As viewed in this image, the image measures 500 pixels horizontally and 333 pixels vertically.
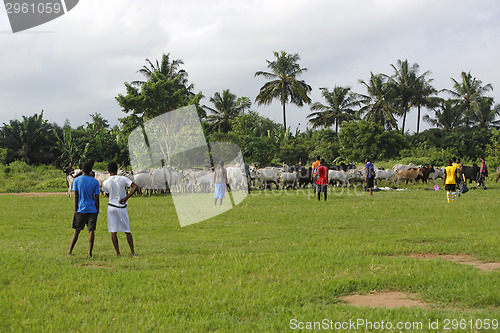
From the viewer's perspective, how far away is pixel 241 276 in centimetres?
656

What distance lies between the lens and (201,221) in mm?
13312

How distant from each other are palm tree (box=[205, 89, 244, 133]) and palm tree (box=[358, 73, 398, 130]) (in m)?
16.0

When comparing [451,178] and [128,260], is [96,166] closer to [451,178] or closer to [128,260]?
[451,178]

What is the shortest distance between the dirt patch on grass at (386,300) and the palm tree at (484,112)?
2094 inches

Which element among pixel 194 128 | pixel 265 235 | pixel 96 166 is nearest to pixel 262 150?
pixel 194 128

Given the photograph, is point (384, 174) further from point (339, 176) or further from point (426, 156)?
point (426, 156)

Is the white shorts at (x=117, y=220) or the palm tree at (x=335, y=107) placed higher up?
the palm tree at (x=335, y=107)

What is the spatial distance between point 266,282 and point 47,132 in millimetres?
46374

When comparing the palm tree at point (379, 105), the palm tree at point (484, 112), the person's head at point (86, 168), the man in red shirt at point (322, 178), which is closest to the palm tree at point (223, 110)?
the palm tree at point (379, 105)

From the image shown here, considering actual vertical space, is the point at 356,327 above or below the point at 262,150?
below

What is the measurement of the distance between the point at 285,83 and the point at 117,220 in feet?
147

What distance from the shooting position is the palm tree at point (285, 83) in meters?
51.0

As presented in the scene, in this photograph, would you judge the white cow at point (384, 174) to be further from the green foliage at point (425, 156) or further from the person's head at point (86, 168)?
the person's head at point (86, 168)

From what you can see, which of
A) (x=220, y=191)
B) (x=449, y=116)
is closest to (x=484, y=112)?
(x=449, y=116)
